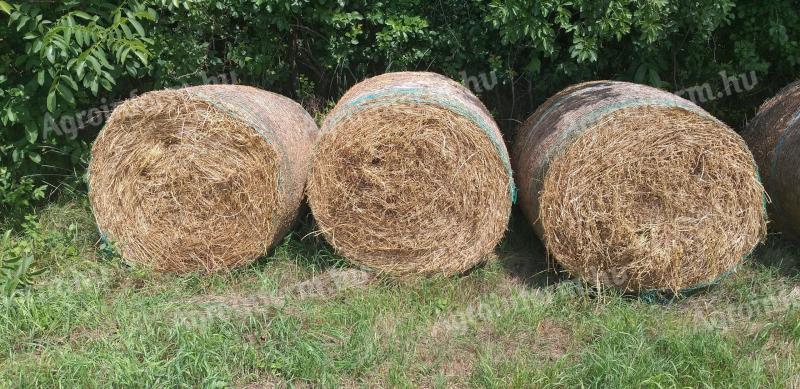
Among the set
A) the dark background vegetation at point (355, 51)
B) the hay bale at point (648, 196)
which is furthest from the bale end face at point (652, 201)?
the dark background vegetation at point (355, 51)

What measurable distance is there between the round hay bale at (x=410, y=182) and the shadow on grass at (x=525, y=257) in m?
0.39

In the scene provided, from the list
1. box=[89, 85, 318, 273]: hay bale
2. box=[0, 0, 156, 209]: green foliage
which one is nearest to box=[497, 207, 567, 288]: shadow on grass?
box=[89, 85, 318, 273]: hay bale

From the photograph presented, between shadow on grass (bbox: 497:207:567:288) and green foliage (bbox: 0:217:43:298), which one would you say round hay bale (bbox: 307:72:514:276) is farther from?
green foliage (bbox: 0:217:43:298)

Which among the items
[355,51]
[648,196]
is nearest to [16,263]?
[355,51]

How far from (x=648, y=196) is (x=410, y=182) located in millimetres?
1508

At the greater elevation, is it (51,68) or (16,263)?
(51,68)

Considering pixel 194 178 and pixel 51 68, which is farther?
pixel 51 68

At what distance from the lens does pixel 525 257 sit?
16.8 feet

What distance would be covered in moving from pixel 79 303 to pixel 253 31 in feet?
10.0

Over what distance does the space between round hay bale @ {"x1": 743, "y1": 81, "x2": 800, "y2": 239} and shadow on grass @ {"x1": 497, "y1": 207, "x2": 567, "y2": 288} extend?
165 centimetres

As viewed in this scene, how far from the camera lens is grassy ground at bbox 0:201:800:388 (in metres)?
3.66

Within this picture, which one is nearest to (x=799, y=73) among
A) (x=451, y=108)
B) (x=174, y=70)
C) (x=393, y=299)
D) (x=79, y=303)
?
(x=451, y=108)

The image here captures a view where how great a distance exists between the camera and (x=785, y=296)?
14.8 ft

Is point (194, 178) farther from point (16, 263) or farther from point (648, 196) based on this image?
point (648, 196)
